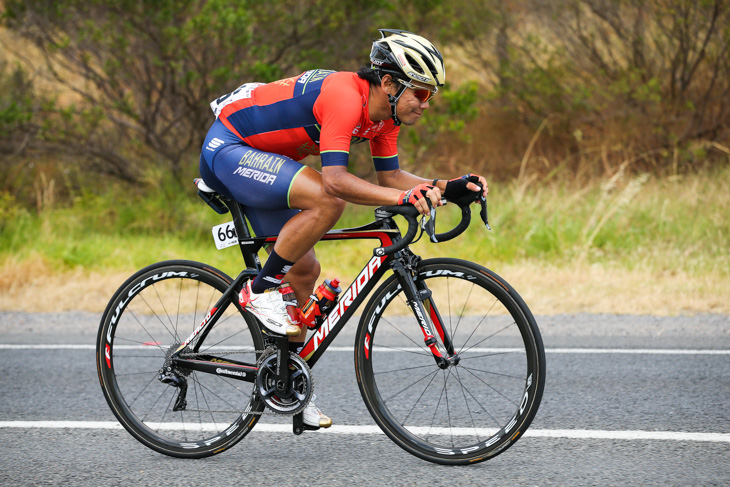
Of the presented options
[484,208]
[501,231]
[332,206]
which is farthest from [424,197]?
[501,231]

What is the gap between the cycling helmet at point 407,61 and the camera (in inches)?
132

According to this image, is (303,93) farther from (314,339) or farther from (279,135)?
(314,339)

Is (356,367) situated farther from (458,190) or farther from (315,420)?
(458,190)

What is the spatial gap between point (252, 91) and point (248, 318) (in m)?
1.10

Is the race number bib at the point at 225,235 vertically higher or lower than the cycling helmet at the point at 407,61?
lower

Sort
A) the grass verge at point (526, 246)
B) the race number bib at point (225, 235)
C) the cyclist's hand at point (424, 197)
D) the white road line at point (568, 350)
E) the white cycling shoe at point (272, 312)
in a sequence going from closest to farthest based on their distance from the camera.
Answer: the cyclist's hand at point (424, 197), the white cycling shoe at point (272, 312), the race number bib at point (225, 235), the white road line at point (568, 350), the grass verge at point (526, 246)

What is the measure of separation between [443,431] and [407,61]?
185 centimetres

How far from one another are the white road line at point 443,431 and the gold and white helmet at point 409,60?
169cm

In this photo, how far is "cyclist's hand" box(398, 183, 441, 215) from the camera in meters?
3.17

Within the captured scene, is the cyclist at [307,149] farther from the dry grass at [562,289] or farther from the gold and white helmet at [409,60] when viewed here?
the dry grass at [562,289]

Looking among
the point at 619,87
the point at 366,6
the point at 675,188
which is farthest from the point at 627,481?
A: the point at 619,87

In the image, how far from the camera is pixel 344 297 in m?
3.58

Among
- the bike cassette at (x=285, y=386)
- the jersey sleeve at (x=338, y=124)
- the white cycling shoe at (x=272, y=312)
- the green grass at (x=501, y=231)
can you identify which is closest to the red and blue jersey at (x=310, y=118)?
the jersey sleeve at (x=338, y=124)

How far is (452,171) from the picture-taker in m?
14.2
